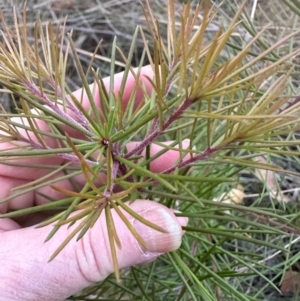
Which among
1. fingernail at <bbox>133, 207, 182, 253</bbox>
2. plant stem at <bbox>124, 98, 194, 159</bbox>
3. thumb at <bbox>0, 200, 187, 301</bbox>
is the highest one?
plant stem at <bbox>124, 98, 194, 159</bbox>

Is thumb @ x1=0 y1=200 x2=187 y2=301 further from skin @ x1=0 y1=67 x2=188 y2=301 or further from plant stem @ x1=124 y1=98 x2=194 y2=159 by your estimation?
plant stem @ x1=124 y1=98 x2=194 y2=159

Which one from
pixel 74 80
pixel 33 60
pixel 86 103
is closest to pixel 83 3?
pixel 74 80

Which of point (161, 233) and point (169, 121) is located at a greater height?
point (169, 121)

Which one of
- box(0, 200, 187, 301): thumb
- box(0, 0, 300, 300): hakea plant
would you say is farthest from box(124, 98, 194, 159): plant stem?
box(0, 200, 187, 301): thumb

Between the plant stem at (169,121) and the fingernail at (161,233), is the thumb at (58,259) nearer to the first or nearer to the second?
the fingernail at (161,233)

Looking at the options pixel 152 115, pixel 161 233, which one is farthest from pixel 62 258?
pixel 152 115

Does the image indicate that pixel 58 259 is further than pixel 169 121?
Yes

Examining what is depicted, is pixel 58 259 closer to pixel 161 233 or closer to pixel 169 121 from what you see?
pixel 161 233

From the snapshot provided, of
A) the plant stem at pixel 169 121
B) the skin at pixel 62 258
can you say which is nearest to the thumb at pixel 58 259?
the skin at pixel 62 258
